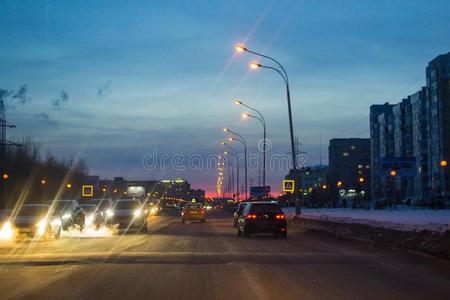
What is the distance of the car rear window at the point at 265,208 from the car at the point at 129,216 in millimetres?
7942

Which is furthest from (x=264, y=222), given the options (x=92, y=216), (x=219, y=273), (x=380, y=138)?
(x=380, y=138)

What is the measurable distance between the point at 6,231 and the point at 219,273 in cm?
1635

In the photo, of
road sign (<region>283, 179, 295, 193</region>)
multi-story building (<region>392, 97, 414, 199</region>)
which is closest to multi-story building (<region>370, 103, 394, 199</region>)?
multi-story building (<region>392, 97, 414, 199</region>)

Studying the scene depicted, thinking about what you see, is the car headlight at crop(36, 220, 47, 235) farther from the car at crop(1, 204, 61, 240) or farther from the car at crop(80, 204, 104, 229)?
the car at crop(80, 204, 104, 229)

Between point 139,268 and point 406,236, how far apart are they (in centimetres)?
1167

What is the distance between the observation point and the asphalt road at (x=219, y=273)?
11945 millimetres

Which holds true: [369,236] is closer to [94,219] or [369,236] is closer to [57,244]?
[57,244]

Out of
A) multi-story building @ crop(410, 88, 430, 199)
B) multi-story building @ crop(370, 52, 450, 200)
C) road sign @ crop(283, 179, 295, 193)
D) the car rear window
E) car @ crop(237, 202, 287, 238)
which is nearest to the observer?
car @ crop(237, 202, 287, 238)

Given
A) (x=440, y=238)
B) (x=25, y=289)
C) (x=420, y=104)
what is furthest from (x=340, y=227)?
(x=420, y=104)

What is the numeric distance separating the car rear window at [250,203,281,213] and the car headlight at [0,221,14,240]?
35.4 ft

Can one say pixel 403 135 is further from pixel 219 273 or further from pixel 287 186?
pixel 219 273

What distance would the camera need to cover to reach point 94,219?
140ft

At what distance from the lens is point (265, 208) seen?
3141 centimetres

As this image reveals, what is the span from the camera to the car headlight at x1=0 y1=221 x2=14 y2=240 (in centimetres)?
2814
